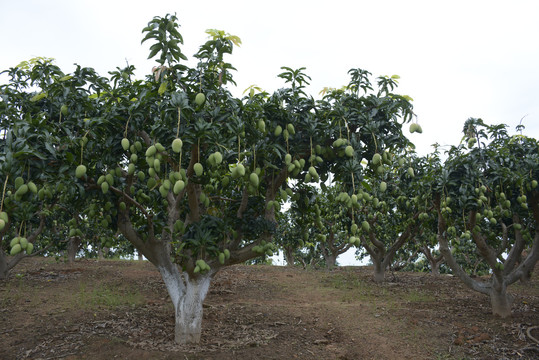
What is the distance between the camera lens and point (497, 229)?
7.50 m

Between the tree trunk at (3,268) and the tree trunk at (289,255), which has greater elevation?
the tree trunk at (289,255)

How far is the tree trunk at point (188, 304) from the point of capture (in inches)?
189

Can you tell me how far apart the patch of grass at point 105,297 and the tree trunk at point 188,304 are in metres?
2.75

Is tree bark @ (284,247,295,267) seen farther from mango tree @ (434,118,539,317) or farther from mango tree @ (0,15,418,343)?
mango tree @ (0,15,418,343)

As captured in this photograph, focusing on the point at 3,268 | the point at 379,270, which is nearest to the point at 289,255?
the point at 379,270

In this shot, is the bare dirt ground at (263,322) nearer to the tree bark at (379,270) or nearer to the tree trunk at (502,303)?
the tree trunk at (502,303)

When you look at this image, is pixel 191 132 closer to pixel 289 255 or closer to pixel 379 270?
pixel 379 270

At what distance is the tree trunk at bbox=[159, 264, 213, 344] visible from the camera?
480cm

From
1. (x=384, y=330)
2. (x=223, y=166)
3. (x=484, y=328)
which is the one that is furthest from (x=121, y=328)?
(x=484, y=328)

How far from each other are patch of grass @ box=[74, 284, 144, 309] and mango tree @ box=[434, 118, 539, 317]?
18.2 feet

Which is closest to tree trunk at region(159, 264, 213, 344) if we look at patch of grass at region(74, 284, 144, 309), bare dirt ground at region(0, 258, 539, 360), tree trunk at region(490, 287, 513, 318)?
bare dirt ground at region(0, 258, 539, 360)

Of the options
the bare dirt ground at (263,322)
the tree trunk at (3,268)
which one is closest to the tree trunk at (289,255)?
the bare dirt ground at (263,322)

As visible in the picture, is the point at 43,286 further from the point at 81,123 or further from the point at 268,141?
the point at 268,141

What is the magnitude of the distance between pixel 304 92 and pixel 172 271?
104 inches
